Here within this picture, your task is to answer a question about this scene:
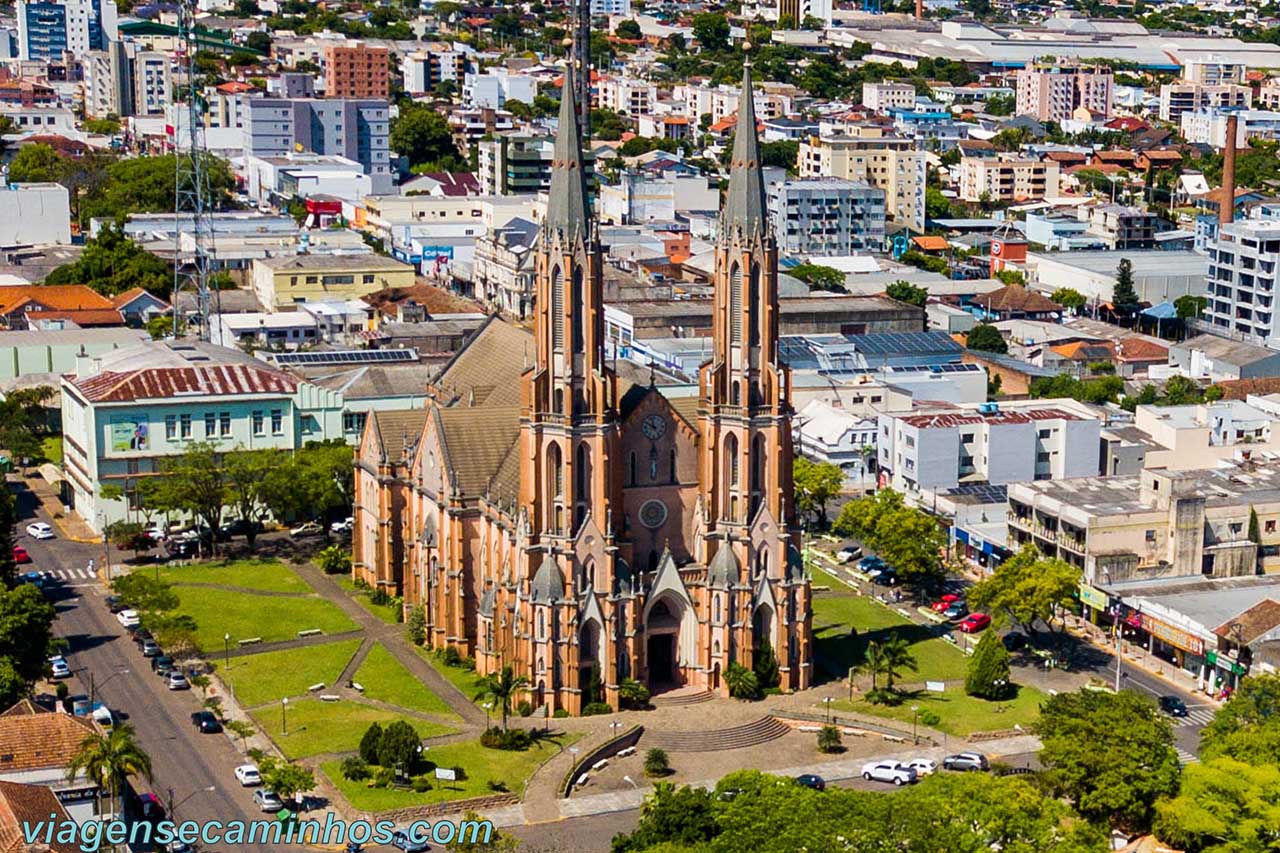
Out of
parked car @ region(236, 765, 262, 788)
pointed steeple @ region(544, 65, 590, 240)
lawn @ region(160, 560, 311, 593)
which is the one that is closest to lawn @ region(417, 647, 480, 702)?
parked car @ region(236, 765, 262, 788)

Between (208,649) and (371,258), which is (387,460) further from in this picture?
(371,258)

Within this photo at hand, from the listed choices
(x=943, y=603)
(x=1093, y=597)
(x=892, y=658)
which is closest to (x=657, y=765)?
(x=892, y=658)

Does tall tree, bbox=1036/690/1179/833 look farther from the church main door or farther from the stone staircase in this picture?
the church main door

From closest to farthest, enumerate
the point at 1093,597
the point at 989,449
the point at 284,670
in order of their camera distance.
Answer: the point at 284,670, the point at 1093,597, the point at 989,449

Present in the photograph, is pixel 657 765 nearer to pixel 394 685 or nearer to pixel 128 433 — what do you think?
pixel 394 685

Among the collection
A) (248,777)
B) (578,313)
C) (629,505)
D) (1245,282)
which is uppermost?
(578,313)

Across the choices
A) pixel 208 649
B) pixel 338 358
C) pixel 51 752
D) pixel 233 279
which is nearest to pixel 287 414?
pixel 338 358
